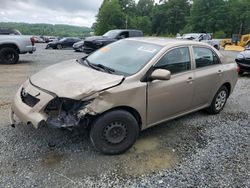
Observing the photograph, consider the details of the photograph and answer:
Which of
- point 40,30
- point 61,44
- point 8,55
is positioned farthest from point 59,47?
point 40,30

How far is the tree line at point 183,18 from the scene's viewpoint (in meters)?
62.8

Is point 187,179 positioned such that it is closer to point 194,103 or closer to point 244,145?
point 244,145

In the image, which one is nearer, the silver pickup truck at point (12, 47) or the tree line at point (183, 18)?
the silver pickup truck at point (12, 47)

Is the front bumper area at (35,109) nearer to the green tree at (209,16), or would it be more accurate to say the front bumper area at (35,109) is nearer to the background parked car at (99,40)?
the background parked car at (99,40)

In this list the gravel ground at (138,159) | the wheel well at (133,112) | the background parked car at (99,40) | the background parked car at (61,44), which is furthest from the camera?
the background parked car at (61,44)

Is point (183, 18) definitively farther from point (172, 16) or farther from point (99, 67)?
point (99, 67)

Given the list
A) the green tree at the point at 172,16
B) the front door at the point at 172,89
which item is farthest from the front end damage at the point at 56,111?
the green tree at the point at 172,16

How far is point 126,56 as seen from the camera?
14.4ft

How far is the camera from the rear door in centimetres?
483

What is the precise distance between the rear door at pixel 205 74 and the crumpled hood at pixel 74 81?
5.68ft

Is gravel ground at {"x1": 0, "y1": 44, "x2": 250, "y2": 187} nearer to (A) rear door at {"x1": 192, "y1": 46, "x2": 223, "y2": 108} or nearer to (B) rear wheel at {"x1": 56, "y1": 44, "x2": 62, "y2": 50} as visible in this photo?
(A) rear door at {"x1": 192, "y1": 46, "x2": 223, "y2": 108}

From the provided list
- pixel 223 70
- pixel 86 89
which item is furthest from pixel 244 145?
pixel 86 89

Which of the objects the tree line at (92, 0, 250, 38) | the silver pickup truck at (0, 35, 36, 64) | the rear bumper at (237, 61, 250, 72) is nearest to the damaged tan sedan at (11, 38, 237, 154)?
the rear bumper at (237, 61, 250, 72)

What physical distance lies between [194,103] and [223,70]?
111 centimetres
